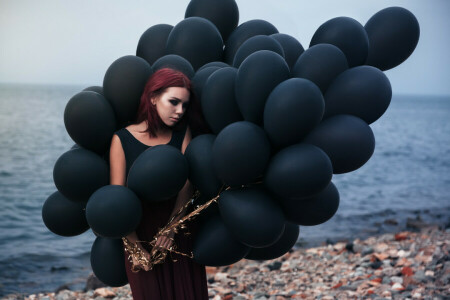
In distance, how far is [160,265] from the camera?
2482mm

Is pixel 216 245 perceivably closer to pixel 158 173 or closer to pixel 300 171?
pixel 158 173

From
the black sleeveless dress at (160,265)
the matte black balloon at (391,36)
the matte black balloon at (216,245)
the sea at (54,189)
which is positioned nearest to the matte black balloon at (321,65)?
the matte black balloon at (391,36)

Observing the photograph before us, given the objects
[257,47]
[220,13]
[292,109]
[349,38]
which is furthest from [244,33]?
[292,109]

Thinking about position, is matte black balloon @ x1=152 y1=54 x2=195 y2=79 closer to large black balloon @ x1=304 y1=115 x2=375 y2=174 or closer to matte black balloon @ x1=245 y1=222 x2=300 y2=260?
large black balloon @ x1=304 y1=115 x2=375 y2=174

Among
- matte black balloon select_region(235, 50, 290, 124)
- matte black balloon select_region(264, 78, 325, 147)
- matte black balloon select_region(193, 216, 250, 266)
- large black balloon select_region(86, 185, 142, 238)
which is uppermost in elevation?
matte black balloon select_region(235, 50, 290, 124)

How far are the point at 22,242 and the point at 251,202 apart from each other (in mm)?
7854

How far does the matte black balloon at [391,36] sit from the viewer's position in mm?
2695

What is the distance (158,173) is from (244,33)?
46.0 inches

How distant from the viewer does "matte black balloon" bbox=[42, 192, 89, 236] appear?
262 centimetres

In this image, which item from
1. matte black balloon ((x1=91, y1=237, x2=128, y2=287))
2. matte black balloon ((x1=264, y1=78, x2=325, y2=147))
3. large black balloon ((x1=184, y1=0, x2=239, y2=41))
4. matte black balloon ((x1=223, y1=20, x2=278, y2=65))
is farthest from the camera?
large black balloon ((x1=184, y1=0, x2=239, y2=41))

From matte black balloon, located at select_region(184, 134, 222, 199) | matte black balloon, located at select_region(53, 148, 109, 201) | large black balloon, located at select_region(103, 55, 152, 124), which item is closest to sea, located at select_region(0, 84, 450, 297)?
matte black balloon, located at select_region(53, 148, 109, 201)

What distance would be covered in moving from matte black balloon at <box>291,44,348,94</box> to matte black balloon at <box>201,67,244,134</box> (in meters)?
0.33

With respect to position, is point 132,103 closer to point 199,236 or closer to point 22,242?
point 199,236

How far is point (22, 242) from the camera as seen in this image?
29.4 feet
